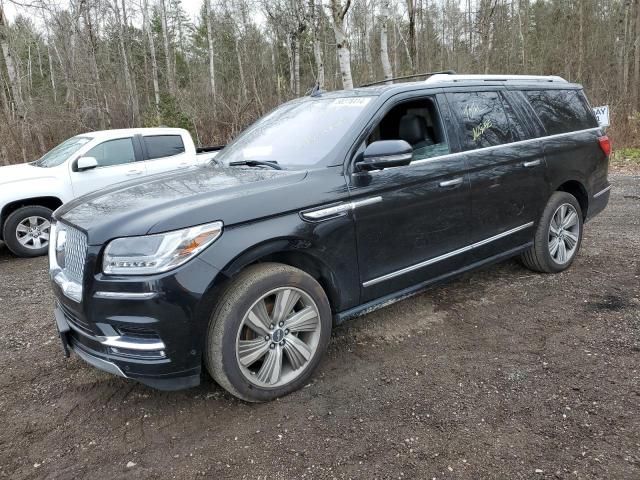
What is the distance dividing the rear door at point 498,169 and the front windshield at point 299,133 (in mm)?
939

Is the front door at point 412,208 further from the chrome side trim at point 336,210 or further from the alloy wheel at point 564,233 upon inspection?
the alloy wheel at point 564,233

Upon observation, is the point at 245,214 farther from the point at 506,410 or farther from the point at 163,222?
Result: the point at 506,410

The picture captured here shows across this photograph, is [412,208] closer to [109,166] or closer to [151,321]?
[151,321]

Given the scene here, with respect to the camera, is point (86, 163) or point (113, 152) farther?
point (113, 152)

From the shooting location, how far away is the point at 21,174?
723 cm

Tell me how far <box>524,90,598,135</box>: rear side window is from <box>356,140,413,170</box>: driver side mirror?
2.07 meters

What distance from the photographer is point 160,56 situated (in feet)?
114

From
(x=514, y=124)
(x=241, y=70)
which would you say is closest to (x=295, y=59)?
(x=241, y=70)

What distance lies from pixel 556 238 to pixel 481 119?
1.56m

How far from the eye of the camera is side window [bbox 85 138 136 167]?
25.6 ft

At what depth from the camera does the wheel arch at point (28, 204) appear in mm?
6961

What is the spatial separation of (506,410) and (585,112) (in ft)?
11.8

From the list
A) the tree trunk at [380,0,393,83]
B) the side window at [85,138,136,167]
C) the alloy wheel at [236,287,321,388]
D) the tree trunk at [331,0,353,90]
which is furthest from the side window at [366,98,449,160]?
the tree trunk at [380,0,393,83]

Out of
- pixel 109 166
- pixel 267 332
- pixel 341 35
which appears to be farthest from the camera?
pixel 341 35
